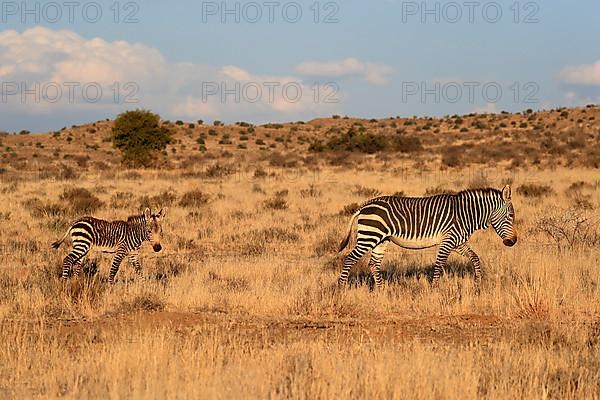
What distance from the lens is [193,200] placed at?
24.1 metres

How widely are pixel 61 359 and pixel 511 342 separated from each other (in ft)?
15.3

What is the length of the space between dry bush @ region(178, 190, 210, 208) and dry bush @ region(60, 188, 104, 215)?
2.76m

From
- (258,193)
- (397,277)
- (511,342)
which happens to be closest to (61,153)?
(258,193)

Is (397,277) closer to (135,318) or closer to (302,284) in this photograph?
(302,284)

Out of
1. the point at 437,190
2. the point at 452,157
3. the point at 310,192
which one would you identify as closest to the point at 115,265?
the point at 310,192

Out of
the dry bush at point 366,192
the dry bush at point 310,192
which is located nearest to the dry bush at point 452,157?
the dry bush at point 366,192

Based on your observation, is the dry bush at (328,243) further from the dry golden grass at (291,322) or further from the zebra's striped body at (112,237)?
the zebra's striped body at (112,237)

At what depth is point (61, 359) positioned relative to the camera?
6.67 meters

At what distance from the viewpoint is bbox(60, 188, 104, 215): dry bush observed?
21.7 m

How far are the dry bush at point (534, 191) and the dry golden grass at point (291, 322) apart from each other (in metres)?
6.94

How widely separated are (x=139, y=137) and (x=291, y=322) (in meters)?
41.0

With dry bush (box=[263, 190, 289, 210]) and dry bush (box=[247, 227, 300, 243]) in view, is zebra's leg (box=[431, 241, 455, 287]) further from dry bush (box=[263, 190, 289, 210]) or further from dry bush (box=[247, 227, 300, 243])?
dry bush (box=[263, 190, 289, 210])

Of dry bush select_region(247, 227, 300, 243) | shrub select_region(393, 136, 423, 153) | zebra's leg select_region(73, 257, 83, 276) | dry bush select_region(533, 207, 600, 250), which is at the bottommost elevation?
zebra's leg select_region(73, 257, 83, 276)

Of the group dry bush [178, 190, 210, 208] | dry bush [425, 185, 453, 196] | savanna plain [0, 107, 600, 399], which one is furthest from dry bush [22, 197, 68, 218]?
dry bush [425, 185, 453, 196]
